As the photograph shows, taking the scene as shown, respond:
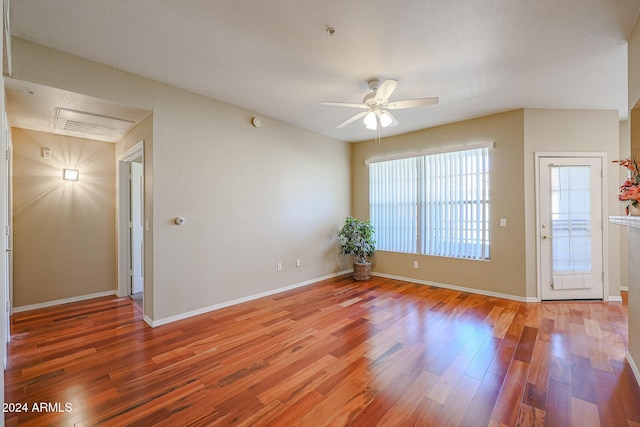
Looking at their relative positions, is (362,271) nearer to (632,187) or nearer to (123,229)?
(632,187)

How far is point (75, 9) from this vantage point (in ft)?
6.77

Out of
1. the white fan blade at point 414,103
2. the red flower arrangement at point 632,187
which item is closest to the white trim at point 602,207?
the red flower arrangement at point 632,187

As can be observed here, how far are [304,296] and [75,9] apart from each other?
3.87 metres

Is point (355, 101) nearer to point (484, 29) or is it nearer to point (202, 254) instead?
point (484, 29)

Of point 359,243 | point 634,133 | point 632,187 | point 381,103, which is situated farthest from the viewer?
point 359,243

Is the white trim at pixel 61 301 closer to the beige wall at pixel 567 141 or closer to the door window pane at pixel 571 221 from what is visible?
the beige wall at pixel 567 141

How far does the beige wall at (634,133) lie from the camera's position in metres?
2.16

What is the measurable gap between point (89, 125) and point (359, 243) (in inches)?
176

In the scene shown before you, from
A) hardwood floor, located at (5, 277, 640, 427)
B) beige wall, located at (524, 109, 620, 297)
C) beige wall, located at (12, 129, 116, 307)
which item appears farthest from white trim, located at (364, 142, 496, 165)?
beige wall, located at (12, 129, 116, 307)

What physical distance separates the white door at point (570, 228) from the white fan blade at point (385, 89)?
8.84ft

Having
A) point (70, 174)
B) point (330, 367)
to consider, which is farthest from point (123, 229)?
point (330, 367)

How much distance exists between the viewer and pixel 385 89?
9.32 ft

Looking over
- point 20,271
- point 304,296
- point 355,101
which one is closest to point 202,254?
point 304,296

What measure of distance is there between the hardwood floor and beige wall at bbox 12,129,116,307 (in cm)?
59
